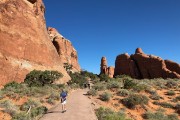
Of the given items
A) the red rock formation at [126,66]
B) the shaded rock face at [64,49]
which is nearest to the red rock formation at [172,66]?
the red rock formation at [126,66]

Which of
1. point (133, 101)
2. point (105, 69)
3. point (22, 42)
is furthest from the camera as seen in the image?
point (105, 69)

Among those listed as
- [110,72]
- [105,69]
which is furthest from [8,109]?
[105,69]

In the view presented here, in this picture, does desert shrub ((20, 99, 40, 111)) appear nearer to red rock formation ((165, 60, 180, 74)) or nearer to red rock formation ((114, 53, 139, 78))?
red rock formation ((165, 60, 180, 74))

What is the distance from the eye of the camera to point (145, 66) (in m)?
65.0

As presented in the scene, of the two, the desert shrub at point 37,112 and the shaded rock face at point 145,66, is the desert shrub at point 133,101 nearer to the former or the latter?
the desert shrub at point 37,112

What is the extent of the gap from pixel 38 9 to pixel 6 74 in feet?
69.2

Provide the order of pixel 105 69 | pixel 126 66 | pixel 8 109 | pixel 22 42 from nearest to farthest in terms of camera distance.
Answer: pixel 8 109 < pixel 22 42 < pixel 126 66 < pixel 105 69

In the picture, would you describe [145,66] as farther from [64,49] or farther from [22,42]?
[22,42]

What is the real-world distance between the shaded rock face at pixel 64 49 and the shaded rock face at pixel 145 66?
23.5 m

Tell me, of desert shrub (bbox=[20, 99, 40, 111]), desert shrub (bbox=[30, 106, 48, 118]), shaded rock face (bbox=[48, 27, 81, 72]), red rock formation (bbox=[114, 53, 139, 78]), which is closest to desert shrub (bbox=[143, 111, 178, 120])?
desert shrub (bbox=[30, 106, 48, 118])

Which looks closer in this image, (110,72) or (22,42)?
(22,42)

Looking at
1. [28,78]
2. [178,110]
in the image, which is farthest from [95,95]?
[28,78]

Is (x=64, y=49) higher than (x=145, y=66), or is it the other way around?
(x=64, y=49)

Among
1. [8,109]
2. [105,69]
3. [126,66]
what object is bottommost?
[8,109]
